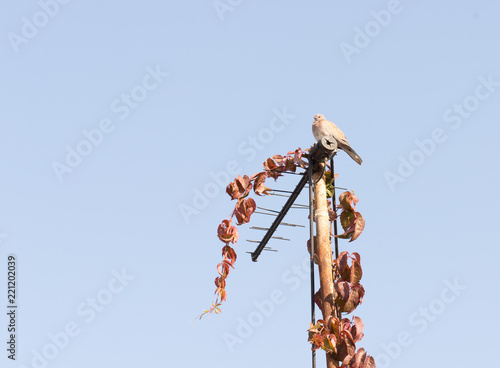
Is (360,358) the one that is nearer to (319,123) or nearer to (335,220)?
(335,220)

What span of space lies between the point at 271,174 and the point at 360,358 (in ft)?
5.56

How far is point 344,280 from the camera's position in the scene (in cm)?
467

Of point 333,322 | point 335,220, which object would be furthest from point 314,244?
point 333,322

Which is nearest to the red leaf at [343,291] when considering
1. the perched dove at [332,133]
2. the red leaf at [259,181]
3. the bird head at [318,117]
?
the red leaf at [259,181]

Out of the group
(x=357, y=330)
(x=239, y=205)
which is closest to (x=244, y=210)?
(x=239, y=205)

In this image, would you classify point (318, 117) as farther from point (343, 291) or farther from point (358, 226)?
point (343, 291)

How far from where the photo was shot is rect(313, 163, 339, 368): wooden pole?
15.1 ft

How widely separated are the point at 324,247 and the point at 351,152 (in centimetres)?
110

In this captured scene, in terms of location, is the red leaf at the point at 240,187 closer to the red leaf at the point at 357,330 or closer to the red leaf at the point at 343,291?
the red leaf at the point at 343,291

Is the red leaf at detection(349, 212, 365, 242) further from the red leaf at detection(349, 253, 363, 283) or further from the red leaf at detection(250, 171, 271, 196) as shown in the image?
the red leaf at detection(250, 171, 271, 196)

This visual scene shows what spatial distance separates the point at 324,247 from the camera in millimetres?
4797

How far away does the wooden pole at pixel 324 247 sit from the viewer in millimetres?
4594

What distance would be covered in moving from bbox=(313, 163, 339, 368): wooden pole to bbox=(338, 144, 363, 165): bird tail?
0.44 meters

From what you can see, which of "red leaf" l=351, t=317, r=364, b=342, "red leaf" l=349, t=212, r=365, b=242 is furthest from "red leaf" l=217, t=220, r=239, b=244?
"red leaf" l=351, t=317, r=364, b=342
